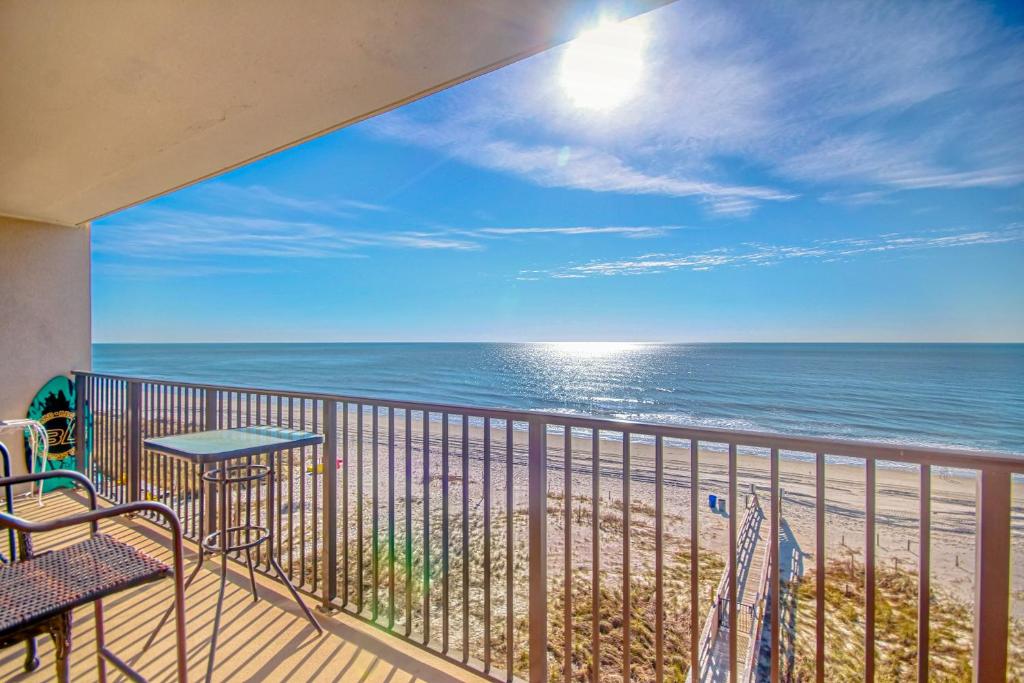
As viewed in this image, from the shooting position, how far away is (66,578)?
112 centimetres

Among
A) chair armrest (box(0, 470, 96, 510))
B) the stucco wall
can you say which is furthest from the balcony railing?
chair armrest (box(0, 470, 96, 510))

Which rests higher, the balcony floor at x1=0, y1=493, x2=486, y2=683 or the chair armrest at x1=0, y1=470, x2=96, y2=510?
the chair armrest at x1=0, y1=470, x2=96, y2=510

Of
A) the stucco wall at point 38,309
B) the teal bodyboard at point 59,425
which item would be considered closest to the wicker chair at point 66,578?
the teal bodyboard at point 59,425

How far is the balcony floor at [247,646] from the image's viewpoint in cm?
176

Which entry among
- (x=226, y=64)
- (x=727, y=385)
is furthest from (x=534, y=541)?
(x=727, y=385)

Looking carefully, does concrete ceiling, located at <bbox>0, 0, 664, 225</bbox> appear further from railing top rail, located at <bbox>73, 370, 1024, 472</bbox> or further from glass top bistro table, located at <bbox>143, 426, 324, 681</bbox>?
glass top bistro table, located at <bbox>143, 426, 324, 681</bbox>

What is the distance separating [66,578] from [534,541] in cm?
127

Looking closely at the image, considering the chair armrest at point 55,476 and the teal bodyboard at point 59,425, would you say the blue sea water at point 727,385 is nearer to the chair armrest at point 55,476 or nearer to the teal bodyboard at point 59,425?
the teal bodyboard at point 59,425

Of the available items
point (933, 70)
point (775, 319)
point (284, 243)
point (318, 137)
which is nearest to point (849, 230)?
point (775, 319)

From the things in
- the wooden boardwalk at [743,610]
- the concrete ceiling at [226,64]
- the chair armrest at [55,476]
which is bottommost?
the wooden boardwalk at [743,610]

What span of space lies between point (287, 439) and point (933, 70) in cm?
2284

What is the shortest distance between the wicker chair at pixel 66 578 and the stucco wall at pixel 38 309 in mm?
3500

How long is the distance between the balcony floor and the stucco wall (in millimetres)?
2735

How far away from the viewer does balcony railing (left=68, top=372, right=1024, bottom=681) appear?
3.71 ft
